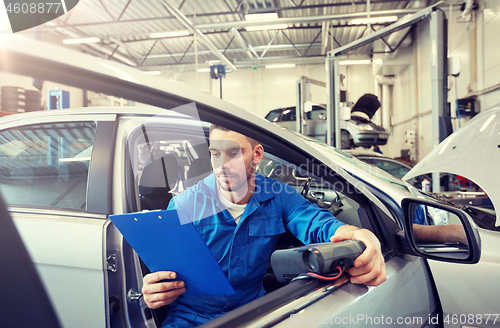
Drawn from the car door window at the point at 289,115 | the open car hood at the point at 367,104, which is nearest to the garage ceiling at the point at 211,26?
the open car hood at the point at 367,104

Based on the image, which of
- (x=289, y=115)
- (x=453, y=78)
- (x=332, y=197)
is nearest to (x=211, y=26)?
(x=289, y=115)

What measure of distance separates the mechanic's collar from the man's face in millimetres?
47

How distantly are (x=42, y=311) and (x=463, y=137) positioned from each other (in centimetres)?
180

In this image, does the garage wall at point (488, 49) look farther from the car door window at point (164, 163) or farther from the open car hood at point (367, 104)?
the car door window at point (164, 163)

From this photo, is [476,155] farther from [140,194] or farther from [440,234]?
[140,194]

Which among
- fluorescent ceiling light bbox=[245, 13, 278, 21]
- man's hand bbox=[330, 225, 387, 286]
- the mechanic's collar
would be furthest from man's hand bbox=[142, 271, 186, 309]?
fluorescent ceiling light bbox=[245, 13, 278, 21]

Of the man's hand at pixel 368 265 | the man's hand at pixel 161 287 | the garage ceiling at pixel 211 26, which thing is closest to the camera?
the man's hand at pixel 368 265

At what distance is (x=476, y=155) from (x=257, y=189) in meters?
1.02

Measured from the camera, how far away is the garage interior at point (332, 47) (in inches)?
205

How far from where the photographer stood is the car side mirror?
32.0 inches

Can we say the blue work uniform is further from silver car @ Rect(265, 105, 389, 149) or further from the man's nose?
silver car @ Rect(265, 105, 389, 149)

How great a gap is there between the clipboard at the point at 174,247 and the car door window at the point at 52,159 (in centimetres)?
72

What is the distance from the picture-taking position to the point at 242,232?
1122 millimetres

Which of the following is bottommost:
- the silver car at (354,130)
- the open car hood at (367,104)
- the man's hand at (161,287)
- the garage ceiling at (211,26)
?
the man's hand at (161,287)
